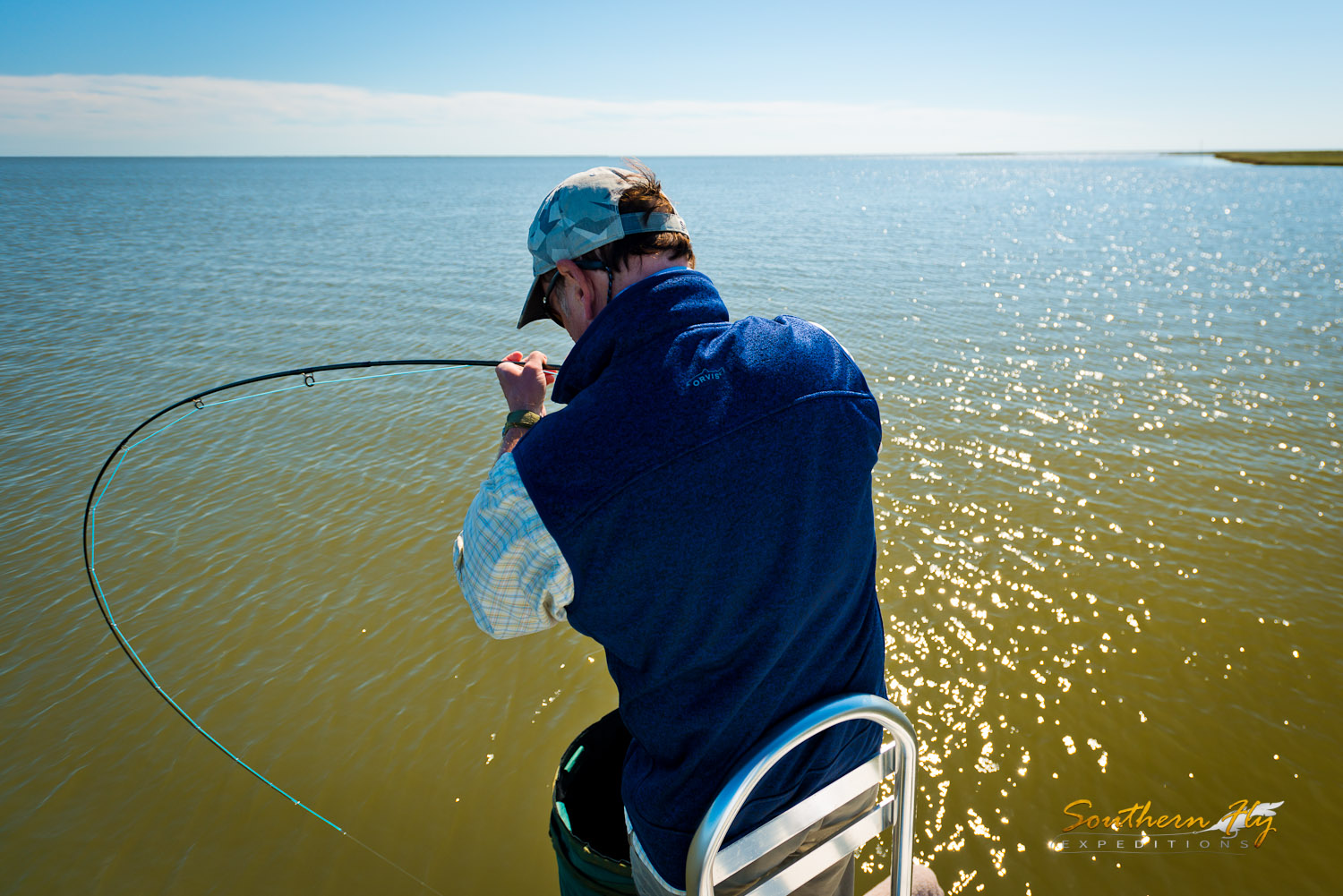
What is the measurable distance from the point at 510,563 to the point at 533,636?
4.73m

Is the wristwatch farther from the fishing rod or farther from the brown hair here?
the brown hair

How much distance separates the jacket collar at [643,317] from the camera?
1395 millimetres

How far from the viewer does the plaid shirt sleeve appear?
1301mm

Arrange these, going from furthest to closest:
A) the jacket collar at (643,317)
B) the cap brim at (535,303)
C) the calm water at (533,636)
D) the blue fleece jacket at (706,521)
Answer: the calm water at (533,636), the cap brim at (535,303), the jacket collar at (643,317), the blue fleece jacket at (706,521)

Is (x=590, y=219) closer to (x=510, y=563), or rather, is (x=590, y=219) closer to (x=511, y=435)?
(x=511, y=435)

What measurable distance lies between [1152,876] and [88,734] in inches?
269

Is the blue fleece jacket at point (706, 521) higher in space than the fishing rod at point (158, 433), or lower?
higher

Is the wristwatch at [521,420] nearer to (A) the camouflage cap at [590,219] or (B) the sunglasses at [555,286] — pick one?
(B) the sunglasses at [555,286]

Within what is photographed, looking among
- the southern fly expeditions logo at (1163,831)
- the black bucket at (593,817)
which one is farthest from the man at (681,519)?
the southern fly expeditions logo at (1163,831)

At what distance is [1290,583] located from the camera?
580 centimetres

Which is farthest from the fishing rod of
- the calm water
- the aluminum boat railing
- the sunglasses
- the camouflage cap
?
the aluminum boat railing

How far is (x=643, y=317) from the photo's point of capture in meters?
1.39

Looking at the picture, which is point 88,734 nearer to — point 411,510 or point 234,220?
point 411,510

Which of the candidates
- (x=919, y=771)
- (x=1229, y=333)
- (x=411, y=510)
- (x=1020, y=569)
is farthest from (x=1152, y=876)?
(x=1229, y=333)
